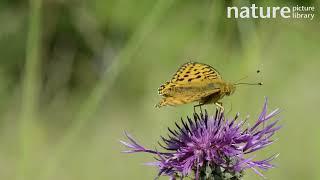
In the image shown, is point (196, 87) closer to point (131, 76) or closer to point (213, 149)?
point (213, 149)

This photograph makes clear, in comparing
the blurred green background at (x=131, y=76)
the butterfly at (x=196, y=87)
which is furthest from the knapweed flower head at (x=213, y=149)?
the blurred green background at (x=131, y=76)

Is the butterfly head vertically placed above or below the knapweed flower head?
above

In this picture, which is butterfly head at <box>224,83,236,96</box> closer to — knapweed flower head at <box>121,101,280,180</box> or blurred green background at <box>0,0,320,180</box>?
knapweed flower head at <box>121,101,280,180</box>

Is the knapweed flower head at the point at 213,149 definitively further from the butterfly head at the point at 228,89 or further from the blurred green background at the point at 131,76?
the blurred green background at the point at 131,76

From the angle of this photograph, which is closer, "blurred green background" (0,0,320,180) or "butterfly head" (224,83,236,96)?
"butterfly head" (224,83,236,96)

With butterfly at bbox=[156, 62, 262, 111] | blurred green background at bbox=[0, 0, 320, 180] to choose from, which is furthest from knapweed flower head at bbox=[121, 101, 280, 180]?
blurred green background at bbox=[0, 0, 320, 180]

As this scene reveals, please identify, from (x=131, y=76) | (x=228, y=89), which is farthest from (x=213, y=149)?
(x=131, y=76)

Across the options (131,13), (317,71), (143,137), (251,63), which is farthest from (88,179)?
(131,13)
